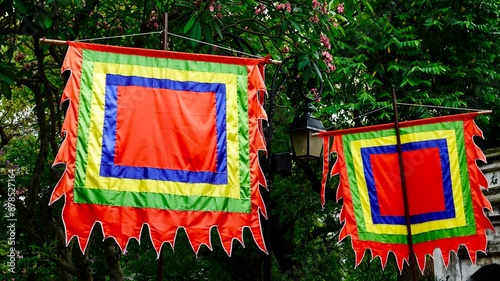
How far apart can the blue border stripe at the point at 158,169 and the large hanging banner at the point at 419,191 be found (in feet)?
8.98

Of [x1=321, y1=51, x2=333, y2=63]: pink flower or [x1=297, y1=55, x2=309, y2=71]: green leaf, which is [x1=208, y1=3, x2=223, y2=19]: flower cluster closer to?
[x1=297, y1=55, x2=309, y2=71]: green leaf

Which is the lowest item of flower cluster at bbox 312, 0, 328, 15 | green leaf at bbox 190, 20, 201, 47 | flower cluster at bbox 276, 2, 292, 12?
green leaf at bbox 190, 20, 201, 47

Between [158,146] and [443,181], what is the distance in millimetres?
4528

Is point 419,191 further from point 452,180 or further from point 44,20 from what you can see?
point 44,20

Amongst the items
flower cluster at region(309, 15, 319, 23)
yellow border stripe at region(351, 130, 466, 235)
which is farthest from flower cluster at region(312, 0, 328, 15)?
yellow border stripe at region(351, 130, 466, 235)

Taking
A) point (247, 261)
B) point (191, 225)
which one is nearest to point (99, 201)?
point (191, 225)

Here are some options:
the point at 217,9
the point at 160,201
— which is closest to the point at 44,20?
the point at 217,9

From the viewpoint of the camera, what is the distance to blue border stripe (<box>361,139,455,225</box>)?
9.88 meters

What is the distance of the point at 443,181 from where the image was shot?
32.7 feet

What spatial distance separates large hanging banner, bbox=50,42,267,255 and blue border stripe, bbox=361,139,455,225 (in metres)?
2.93

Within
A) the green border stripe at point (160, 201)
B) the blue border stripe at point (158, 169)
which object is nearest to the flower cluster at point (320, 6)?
the blue border stripe at point (158, 169)

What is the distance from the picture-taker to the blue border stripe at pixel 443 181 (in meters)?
9.88

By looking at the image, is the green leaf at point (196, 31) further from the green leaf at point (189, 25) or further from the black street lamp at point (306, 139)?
the black street lamp at point (306, 139)

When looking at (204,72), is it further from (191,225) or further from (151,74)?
(191,225)
